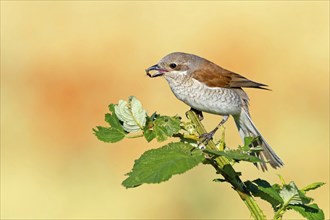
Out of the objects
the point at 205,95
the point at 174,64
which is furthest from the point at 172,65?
the point at 205,95

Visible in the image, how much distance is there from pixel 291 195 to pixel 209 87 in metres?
2.80

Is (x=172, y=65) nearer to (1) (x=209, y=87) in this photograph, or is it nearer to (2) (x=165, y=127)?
(1) (x=209, y=87)

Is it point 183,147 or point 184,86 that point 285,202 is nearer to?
point 183,147

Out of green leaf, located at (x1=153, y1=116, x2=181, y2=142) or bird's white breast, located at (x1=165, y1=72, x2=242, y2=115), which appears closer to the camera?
green leaf, located at (x1=153, y1=116, x2=181, y2=142)

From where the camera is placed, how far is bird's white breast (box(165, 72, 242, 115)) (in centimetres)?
423

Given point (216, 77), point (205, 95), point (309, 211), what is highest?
point (216, 77)

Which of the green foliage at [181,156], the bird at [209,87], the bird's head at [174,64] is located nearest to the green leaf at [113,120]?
the green foliage at [181,156]

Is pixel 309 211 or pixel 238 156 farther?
pixel 309 211

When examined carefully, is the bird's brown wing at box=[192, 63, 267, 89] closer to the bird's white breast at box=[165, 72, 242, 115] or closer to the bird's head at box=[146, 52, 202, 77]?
the bird's white breast at box=[165, 72, 242, 115]

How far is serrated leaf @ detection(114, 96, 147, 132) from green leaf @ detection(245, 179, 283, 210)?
1.06 ft

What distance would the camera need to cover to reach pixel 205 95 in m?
4.45

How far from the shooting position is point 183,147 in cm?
161

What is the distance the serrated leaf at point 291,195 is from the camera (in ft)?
5.85

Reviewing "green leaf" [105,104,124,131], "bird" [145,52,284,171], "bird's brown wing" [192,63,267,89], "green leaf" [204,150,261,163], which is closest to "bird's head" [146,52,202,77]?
"bird" [145,52,284,171]
